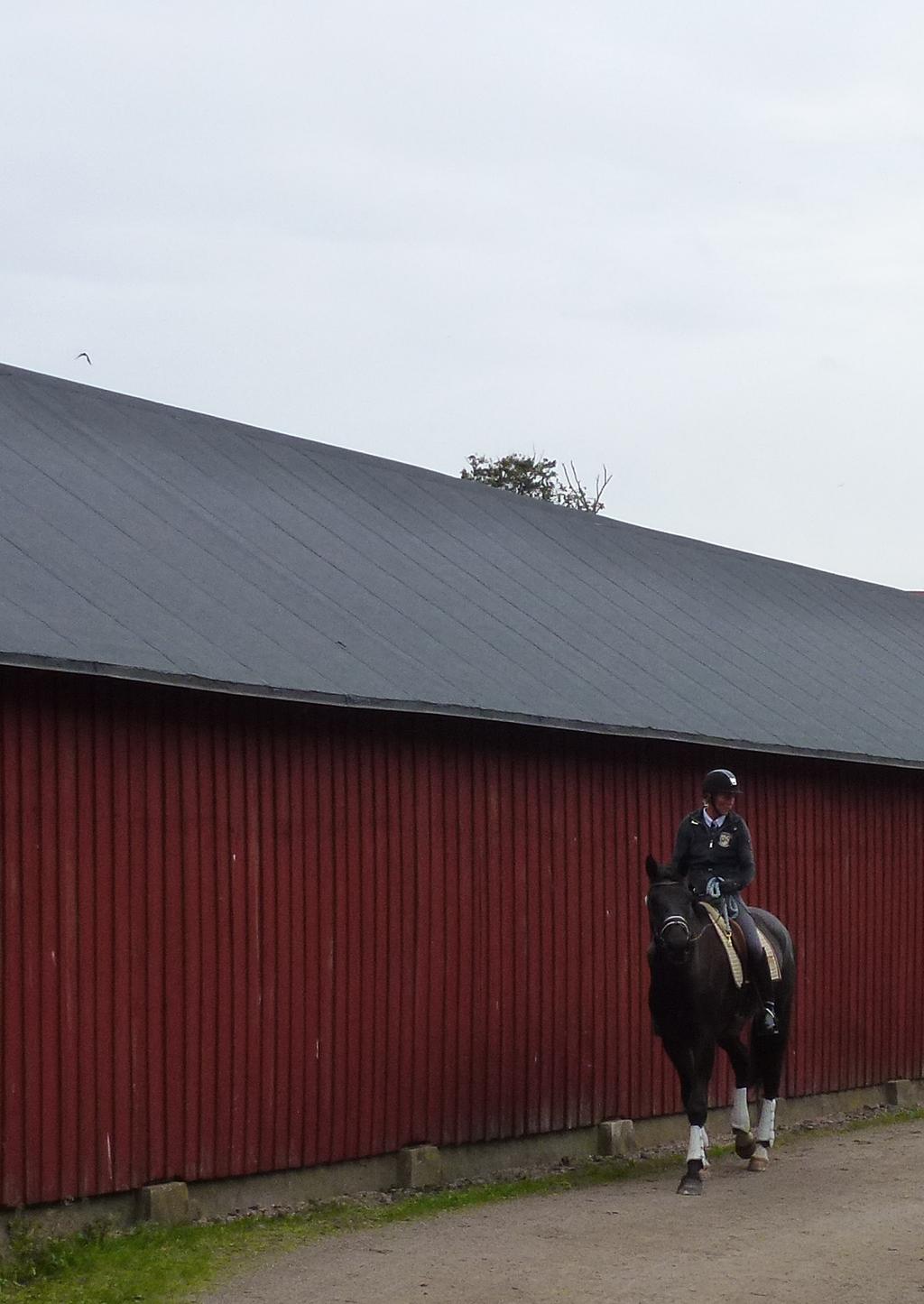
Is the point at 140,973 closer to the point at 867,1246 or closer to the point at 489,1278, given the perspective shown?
the point at 489,1278

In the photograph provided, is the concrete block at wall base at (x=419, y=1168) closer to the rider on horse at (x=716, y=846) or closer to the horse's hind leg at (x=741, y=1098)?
the horse's hind leg at (x=741, y=1098)

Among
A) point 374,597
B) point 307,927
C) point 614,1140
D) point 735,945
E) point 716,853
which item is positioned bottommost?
point 614,1140

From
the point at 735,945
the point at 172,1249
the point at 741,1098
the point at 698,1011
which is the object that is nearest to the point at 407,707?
the point at 698,1011

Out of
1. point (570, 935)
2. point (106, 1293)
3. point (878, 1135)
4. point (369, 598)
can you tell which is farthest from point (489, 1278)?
point (878, 1135)

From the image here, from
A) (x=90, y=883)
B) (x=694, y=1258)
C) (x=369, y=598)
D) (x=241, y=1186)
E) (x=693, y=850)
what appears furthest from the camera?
(x=369, y=598)

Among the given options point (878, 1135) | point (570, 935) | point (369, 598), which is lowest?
point (878, 1135)

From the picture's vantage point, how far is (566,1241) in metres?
10.6

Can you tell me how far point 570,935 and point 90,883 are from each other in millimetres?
4575

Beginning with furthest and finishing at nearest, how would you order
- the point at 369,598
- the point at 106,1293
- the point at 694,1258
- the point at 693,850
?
the point at 369,598 < the point at 693,850 < the point at 694,1258 < the point at 106,1293

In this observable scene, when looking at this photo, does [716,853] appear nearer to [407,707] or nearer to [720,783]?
[720,783]

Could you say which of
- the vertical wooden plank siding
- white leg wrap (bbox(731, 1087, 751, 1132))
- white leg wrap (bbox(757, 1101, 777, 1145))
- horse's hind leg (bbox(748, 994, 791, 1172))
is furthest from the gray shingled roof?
white leg wrap (bbox(757, 1101, 777, 1145))

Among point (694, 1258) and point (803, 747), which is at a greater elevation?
point (803, 747)

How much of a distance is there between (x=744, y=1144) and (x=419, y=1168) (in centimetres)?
237

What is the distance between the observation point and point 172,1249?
1030 cm
